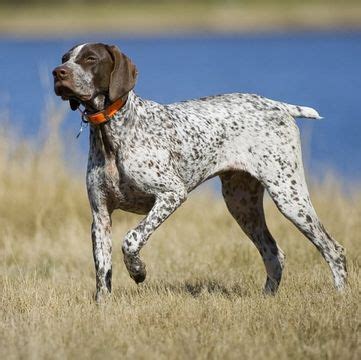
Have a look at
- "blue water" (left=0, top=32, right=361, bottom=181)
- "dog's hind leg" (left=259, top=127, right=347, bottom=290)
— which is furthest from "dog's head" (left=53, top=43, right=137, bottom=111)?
"blue water" (left=0, top=32, right=361, bottom=181)

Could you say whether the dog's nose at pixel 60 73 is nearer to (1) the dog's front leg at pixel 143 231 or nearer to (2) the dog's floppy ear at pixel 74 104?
(2) the dog's floppy ear at pixel 74 104

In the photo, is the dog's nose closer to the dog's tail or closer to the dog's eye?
the dog's eye

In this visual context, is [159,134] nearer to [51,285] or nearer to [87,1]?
[51,285]

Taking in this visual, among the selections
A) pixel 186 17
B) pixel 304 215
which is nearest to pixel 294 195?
pixel 304 215

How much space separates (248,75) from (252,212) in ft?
82.7

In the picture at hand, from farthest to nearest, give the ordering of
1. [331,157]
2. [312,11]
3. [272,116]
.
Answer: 1. [312,11]
2. [331,157]
3. [272,116]

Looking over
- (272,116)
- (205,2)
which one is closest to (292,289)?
(272,116)

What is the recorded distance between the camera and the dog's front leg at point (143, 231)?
7066 mm

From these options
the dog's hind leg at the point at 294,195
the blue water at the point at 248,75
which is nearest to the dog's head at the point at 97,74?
the dog's hind leg at the point at 294,195

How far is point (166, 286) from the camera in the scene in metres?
7.99

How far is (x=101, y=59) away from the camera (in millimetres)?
7062

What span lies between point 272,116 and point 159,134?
39.5 inches

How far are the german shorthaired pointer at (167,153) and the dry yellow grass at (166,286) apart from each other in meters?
0.39

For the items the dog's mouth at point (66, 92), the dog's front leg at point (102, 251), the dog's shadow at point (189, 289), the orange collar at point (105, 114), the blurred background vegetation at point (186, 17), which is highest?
the dog's mouth at point (66, 92)
